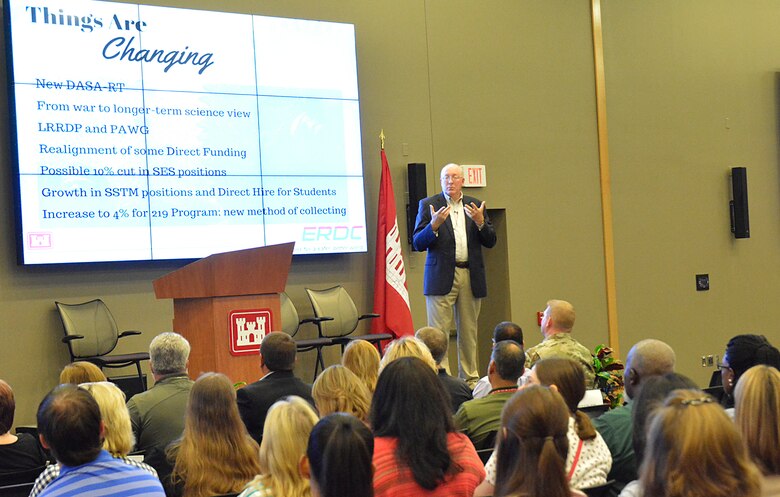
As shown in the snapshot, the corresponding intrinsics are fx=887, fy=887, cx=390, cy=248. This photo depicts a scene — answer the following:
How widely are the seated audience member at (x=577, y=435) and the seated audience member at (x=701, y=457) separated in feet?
2.88

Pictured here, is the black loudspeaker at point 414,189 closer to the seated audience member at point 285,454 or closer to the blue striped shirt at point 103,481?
the blue striped shirt at point 103,481

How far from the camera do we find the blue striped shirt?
2.32 m

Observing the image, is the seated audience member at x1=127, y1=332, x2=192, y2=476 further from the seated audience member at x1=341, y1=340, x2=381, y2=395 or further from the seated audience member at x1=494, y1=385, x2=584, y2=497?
the seated audience member at x1=494, y1=385, x2=584, y2=497

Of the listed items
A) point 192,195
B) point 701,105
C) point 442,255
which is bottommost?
point 442,255

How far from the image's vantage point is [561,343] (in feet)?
15.3

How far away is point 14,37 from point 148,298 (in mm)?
2149

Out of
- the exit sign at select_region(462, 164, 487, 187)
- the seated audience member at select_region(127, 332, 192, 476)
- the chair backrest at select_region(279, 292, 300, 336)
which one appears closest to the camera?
the seated audience member at select_region(127, 332, 192, 476)

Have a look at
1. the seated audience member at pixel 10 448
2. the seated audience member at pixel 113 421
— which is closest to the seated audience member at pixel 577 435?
the seated audience member at pixel 113 421

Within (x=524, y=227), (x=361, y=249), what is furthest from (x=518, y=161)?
(x=361, y=249)

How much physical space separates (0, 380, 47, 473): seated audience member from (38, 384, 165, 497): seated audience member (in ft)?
3.27

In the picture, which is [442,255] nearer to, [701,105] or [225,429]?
[225,429]

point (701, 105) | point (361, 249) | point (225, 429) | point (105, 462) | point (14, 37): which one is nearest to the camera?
point (105, 462)

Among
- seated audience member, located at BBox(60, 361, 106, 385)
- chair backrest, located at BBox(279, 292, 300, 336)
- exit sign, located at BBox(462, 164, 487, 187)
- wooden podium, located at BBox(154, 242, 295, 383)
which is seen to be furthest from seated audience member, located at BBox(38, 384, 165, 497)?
exit sign, located at BBox(462, 164, 487, 187)

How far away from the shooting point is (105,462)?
2.39 meters
